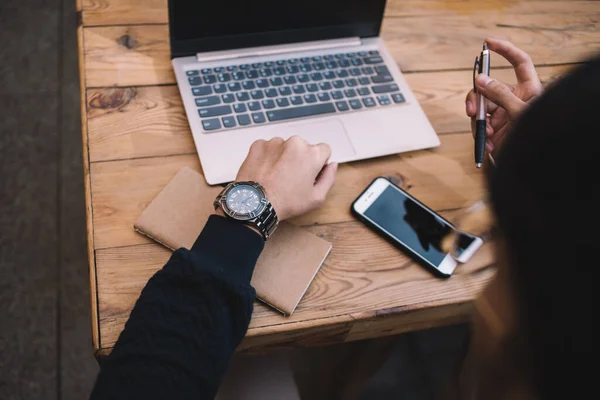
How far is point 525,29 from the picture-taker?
3.68 ft

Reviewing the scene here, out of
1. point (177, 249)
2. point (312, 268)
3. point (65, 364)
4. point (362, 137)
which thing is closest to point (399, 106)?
point (362, 137)

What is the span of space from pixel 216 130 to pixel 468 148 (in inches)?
16.9

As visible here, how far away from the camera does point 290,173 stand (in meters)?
0.77

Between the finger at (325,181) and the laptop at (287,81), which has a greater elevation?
the laptop at (287,81)

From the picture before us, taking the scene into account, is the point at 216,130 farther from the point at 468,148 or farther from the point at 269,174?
the point at 468,148

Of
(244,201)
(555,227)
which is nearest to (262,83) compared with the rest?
(244,201)

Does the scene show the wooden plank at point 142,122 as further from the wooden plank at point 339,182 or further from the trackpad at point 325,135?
the trackpad at point 325,135

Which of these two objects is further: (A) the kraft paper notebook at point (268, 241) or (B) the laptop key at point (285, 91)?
(B) the laptop key at point (285, 91)

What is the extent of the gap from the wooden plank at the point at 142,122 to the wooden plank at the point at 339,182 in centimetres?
2

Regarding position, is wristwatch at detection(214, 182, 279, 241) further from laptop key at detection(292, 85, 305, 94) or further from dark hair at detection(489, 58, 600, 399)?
dark hair at detection(489, 58, 600, 399)

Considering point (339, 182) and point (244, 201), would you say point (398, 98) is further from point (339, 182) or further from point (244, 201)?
point (244, 201)

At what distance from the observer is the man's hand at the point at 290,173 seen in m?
0.75

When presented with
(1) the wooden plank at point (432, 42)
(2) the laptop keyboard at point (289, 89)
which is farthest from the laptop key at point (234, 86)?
(1) the wooden plank at point (432, 42)

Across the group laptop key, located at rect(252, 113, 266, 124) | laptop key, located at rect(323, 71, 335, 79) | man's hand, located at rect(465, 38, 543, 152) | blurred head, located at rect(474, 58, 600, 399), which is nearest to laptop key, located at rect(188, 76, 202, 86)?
laptop key, located at rect(252, 113, 266, 124)
